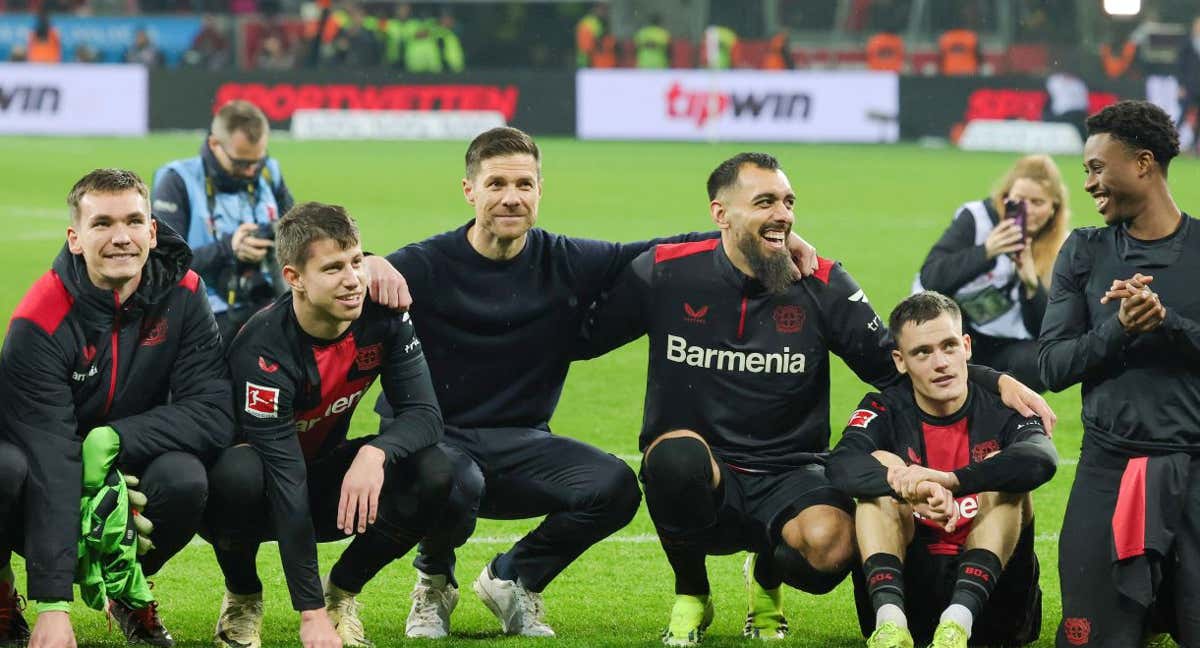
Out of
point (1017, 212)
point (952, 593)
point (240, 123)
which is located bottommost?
point (952, 593)

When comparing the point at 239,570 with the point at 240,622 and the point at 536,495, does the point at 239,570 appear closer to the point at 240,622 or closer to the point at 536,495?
the point at 240,622

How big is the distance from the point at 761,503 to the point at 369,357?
1.28 m

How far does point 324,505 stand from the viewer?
5.39 meters

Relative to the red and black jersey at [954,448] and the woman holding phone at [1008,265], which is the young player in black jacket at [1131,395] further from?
the woman holding phone at [1008,265]

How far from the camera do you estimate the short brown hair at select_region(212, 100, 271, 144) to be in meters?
8.16

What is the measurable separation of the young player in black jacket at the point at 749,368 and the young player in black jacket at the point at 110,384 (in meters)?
1.38

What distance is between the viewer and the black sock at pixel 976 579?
16.1 feet

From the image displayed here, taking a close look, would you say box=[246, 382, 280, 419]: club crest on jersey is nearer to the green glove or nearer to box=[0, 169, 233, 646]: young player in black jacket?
box=[0, 169, 233, 646]: young player in black jacket

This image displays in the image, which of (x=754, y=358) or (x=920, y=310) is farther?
(x=754, y=358)

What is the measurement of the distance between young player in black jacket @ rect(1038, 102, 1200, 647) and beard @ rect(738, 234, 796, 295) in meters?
0.83

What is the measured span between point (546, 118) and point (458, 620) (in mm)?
23118

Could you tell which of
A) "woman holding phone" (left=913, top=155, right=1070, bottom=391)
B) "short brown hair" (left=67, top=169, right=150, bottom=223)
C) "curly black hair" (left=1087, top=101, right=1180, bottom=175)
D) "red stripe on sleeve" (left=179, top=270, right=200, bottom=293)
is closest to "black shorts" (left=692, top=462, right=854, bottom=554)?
"curly black hair" (left=1087, top=101, right=1180, bottom=175)

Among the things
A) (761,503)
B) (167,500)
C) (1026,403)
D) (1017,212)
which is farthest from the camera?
(1017,212)

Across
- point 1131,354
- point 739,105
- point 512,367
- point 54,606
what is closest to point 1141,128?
point 1131,354
